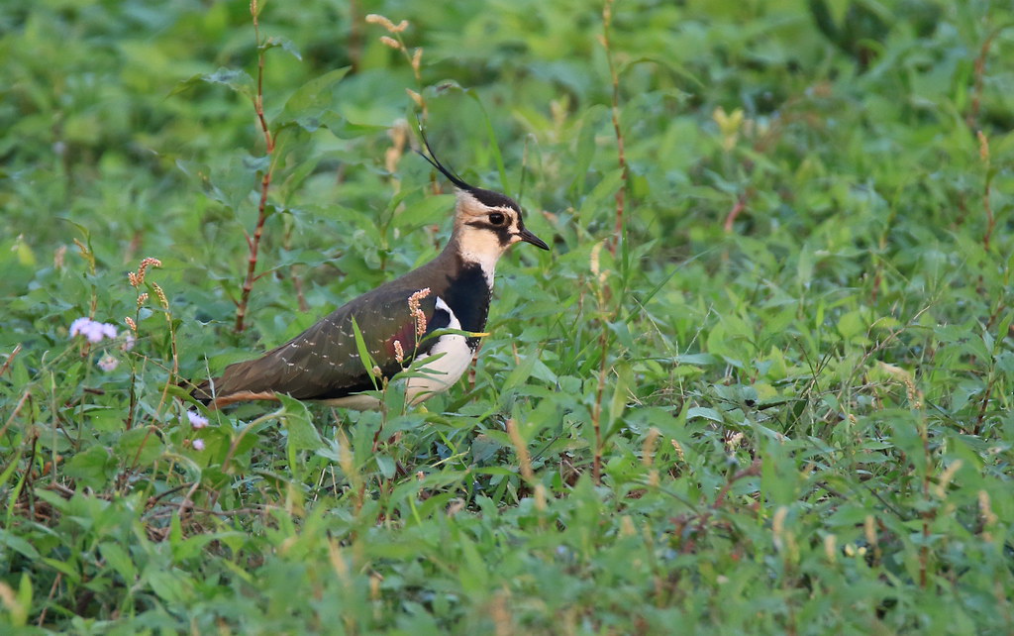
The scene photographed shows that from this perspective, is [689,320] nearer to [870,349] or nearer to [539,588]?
[870,349]

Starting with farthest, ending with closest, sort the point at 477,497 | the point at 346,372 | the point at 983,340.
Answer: the point at 346,372
the point at 983,340
the point at 477,497

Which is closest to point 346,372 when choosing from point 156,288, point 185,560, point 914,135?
point 156,288

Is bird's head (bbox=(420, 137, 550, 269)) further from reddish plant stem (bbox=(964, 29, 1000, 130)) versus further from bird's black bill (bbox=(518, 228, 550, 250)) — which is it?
reddish plant stem (bbox=(964, 29, 1000, 130))

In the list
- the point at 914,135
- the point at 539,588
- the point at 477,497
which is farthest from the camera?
the point at 914,135

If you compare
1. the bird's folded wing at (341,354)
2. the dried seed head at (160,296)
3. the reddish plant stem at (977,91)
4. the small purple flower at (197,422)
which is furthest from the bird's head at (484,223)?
the reddish plant stem at (977,91)

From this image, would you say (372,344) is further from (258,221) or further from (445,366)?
(258,221)

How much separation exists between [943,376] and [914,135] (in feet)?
9.48

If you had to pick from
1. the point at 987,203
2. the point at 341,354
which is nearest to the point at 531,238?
the point at 341,354

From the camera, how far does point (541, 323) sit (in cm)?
545

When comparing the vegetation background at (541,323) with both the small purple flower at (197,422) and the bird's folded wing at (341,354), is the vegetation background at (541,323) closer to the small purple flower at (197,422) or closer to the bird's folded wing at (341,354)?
the small purple flower at (197,422)

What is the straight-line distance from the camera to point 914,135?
24.3 ft

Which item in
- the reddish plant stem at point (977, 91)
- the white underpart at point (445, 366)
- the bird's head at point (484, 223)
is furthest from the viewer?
the reddish plant stem at point (977, 91)

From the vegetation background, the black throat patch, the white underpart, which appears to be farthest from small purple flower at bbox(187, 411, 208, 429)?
the black throat patch

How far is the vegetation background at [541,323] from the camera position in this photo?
3414 millimetres
